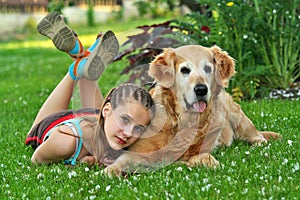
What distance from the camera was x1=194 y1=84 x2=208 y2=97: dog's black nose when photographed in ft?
14.7

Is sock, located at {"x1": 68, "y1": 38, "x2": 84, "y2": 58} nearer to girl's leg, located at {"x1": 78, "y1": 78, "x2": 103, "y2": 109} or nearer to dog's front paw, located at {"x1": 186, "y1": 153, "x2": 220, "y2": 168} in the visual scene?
girl's leg, located at {"x1": 78, "y1": 78, "x2": 103, "y2": 109}

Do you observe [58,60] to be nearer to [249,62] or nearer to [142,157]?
[249,62]

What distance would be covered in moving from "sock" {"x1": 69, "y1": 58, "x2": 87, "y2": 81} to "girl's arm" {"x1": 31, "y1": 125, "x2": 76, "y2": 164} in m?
0.97

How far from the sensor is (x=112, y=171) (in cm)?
452

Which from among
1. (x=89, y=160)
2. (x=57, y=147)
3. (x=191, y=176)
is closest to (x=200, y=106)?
(x=191, y=176)

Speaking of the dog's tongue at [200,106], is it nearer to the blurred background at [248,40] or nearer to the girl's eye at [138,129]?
the girl's eye at [138,129]

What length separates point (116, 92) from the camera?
4.89 meters

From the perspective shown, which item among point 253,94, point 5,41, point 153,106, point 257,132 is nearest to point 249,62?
point 253,94

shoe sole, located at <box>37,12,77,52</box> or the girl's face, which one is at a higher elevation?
shoe sole, located at <box>37,12,77,52</box>

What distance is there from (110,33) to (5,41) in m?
17.8

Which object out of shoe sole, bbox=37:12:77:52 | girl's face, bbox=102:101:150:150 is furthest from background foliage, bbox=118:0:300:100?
girl's face, bbox=102:101:150:150

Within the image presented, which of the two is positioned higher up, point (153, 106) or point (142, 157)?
point (153, 106)

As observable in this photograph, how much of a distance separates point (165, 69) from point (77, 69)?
4.95 feet

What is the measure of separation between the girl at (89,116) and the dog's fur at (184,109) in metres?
0.12
